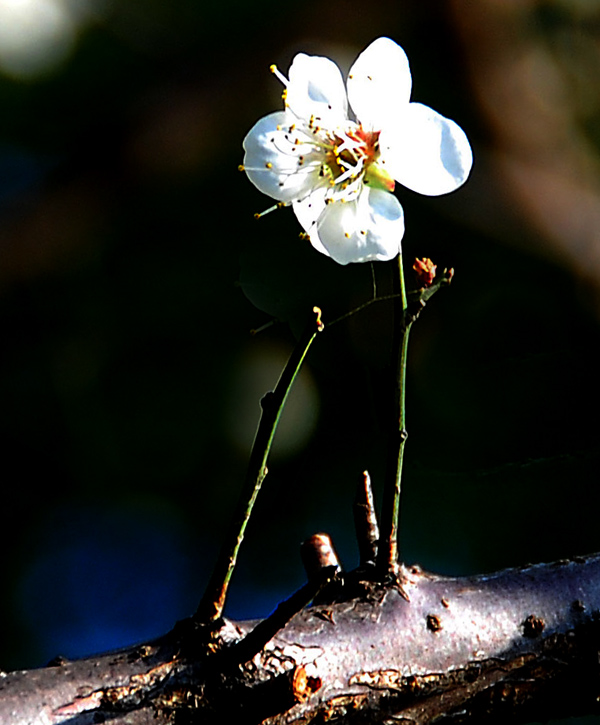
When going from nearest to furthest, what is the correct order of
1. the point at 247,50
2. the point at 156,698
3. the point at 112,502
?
the point at 156,698 → the point at 247,50 → the point at 112,502

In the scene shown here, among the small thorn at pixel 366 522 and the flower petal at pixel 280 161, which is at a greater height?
the flower petal at pixel 280 161

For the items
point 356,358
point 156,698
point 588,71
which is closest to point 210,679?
point 156,698

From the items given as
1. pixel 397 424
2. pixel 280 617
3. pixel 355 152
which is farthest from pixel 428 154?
pixel 280 617

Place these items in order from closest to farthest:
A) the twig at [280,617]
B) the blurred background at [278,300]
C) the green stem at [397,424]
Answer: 1. the twig at [280,617]
2. the green stem at [397,424]
3. the blurred background at [278,300]

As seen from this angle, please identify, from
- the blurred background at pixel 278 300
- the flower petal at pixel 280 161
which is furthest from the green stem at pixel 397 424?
the blurred background at pixel 278 300

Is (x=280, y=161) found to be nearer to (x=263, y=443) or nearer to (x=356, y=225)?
(x=356, y=225)

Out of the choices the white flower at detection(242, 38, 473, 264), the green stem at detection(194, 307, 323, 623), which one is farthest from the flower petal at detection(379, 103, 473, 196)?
the green stem at detection(194, 307, 323, 623)

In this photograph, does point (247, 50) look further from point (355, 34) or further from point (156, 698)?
point (156, 698)

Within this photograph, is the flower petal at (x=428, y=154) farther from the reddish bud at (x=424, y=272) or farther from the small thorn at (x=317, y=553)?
the small thorn at (x=317, y=553)
